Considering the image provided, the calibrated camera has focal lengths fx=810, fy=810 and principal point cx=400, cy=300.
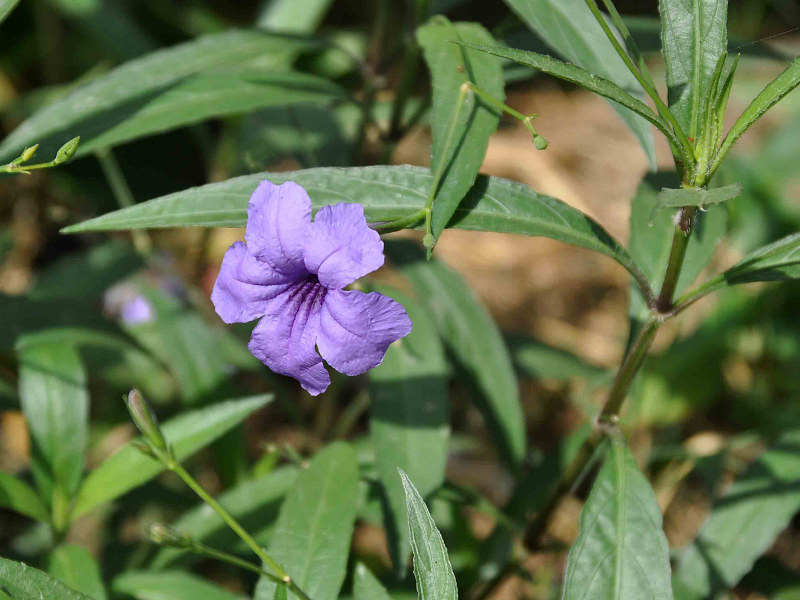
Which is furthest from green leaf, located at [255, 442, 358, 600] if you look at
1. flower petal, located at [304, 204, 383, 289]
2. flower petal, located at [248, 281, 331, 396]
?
flower petal, located at [304, 204, 383, 289]

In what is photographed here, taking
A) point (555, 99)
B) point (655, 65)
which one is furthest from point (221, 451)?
point (655, 65)

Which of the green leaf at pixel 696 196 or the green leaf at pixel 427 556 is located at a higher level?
the green leaf at pixel 696 196

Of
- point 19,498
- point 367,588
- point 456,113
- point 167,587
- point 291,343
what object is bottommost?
point 167,587

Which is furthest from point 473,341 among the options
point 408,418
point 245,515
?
point 245,515

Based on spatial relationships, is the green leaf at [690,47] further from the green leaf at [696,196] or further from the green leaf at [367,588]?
the green leaf at [367,588]

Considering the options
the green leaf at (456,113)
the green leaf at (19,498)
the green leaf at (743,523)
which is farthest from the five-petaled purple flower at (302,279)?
the green leaf at (743,523)

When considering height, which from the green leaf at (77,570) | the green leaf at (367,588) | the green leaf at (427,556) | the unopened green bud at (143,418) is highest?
the unopened green bud at (143,418)

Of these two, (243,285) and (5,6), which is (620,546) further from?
(5,6)

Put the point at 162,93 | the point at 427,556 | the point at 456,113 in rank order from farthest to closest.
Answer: the point at 162,93
the point at 456,113
the point at 427,556
